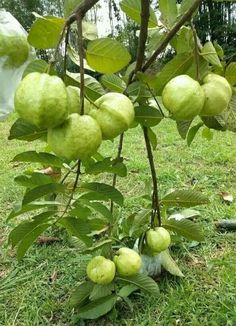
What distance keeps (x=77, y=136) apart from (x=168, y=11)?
444 millimetres

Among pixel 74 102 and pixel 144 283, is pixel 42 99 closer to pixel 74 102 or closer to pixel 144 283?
pixel 74 102

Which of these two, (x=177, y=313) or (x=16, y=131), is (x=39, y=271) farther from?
(x=16, y=131)

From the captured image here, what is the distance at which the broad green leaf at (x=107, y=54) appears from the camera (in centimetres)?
67

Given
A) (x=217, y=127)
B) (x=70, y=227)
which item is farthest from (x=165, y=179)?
(x=217, y=127)

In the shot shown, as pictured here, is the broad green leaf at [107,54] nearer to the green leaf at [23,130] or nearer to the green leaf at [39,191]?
the green leaf at [23,130]

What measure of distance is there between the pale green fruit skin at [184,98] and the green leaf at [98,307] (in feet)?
3.18

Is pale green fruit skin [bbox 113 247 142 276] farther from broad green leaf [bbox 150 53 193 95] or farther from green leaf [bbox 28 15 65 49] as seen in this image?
green leaf [bbox 28 15 65 49]

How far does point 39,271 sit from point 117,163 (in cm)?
113

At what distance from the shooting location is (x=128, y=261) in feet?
4.08

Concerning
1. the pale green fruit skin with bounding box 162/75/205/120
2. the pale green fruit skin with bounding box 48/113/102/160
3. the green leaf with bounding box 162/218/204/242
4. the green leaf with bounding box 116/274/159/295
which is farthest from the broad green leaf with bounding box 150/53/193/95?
the green leaf with bounding box 116/274/159/295

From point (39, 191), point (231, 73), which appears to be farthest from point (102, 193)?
point (231, 73)

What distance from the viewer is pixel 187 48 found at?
32.3 inches

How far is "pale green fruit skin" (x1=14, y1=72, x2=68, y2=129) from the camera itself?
518 mm

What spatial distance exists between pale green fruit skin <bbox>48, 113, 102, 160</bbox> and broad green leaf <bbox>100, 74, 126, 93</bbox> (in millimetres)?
352
